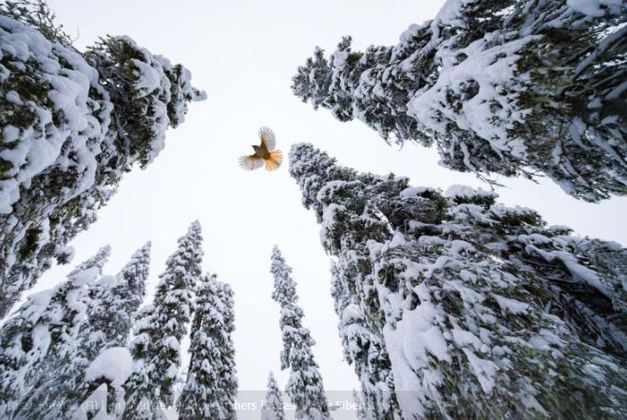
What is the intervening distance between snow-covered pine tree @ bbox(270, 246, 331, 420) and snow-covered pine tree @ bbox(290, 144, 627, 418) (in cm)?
1129

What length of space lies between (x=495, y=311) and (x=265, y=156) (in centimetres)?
1097

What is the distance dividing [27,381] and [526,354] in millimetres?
13873

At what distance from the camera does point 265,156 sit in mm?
13109

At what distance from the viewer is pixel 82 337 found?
1573cm

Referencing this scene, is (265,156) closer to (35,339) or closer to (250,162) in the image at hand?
(250,162)

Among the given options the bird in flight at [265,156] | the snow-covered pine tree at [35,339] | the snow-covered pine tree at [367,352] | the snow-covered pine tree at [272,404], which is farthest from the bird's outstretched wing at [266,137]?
the snow-covered pine tree at [272,404]

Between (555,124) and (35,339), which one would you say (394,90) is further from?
(35,339)

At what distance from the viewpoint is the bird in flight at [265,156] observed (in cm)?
1270

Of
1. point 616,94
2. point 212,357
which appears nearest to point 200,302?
point 212,357

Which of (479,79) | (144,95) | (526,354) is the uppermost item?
(144,95)

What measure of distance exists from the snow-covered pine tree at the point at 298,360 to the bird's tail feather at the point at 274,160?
1031cm

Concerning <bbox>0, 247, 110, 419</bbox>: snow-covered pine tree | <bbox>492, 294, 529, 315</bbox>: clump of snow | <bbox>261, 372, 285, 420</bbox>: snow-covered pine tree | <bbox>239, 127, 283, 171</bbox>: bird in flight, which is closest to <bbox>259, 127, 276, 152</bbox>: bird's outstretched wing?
<bbox>239, 127, 283, 171</bbox>: bird in flight

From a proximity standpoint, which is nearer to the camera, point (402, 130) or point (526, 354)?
point (526, 354)

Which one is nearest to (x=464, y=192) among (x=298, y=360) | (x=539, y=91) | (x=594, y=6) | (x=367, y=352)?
(x=539, y=91)
